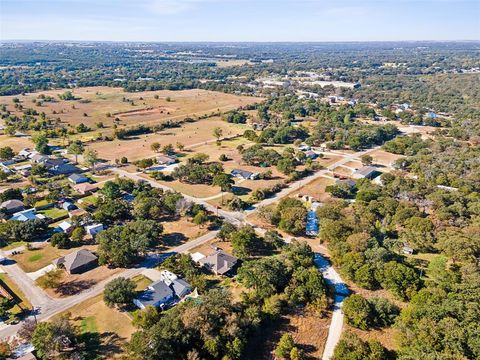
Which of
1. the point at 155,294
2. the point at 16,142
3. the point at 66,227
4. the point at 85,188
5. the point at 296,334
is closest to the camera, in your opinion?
the point at 296,334

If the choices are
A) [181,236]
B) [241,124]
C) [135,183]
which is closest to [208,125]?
[241,124]

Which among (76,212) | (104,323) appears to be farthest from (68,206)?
(104,323)

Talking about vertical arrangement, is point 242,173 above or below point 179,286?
above

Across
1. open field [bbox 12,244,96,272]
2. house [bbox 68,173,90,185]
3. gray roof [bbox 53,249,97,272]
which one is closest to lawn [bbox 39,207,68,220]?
open field [bbox 12,244,96,272]

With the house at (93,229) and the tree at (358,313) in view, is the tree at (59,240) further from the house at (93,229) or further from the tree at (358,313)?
the tree at (358,313)

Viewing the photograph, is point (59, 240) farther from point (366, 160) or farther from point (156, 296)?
point (366, 160)

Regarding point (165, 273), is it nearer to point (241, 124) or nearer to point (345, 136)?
point (345, 136)
